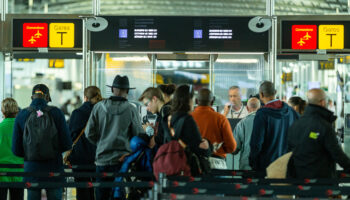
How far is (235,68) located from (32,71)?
3467cm

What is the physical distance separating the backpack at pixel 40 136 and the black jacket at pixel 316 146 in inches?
89.6

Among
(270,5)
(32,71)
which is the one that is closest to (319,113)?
(270,5)

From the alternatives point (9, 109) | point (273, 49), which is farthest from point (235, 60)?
point (9, 109)

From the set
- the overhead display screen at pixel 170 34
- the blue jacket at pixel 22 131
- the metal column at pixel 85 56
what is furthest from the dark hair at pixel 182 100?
the metal column at pixel 85 56

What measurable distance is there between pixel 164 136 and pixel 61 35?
3946 mm

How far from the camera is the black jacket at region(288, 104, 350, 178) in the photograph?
5.02m

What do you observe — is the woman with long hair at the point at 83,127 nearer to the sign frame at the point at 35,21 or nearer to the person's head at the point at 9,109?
the person's head at the point at 9,109

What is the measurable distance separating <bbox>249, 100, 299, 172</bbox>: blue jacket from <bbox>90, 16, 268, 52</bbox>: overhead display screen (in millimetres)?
2601

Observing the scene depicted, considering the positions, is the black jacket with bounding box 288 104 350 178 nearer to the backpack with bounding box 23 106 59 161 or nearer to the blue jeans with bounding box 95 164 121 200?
the blue jeans with bounding box 95 164 121 200

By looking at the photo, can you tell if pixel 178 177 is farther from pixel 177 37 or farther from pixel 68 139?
pixel 177 37

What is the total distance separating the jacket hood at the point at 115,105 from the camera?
5.98 m

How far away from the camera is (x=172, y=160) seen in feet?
15.8

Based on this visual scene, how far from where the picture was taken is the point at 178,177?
4910 millimetres

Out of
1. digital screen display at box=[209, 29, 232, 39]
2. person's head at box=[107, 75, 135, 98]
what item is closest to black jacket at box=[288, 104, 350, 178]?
person's head at box=[107, 75, 135, 98]
